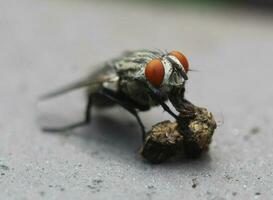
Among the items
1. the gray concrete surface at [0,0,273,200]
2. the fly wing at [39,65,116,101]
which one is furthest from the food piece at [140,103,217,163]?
the fly wing at [39,65,116,101]

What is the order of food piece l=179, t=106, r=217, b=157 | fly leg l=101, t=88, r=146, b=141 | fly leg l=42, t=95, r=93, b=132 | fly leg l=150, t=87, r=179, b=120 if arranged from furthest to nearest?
fly leg l=42, t=95, r=93, b=132 < fly leg l=101, t=88, r=146, b=141 < fly leg l=150, t=87, r=179, b=120 < food piece l=179, t=106, r=217, b=157

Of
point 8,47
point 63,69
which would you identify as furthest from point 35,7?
point 63,69

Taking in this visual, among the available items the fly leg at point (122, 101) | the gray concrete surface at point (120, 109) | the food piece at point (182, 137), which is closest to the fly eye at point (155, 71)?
the food piece at point (182, 137)

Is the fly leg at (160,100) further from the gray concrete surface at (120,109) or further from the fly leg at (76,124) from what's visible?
the fly leg at (76,124)

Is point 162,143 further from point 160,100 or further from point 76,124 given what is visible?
point 76,124

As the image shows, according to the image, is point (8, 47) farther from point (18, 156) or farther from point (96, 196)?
point (96, 196)

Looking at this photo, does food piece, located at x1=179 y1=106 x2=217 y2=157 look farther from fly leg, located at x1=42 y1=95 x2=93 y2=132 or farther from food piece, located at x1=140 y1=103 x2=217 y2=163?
fly leg, located at x1=42 y1=95 x2=93 y2=132
